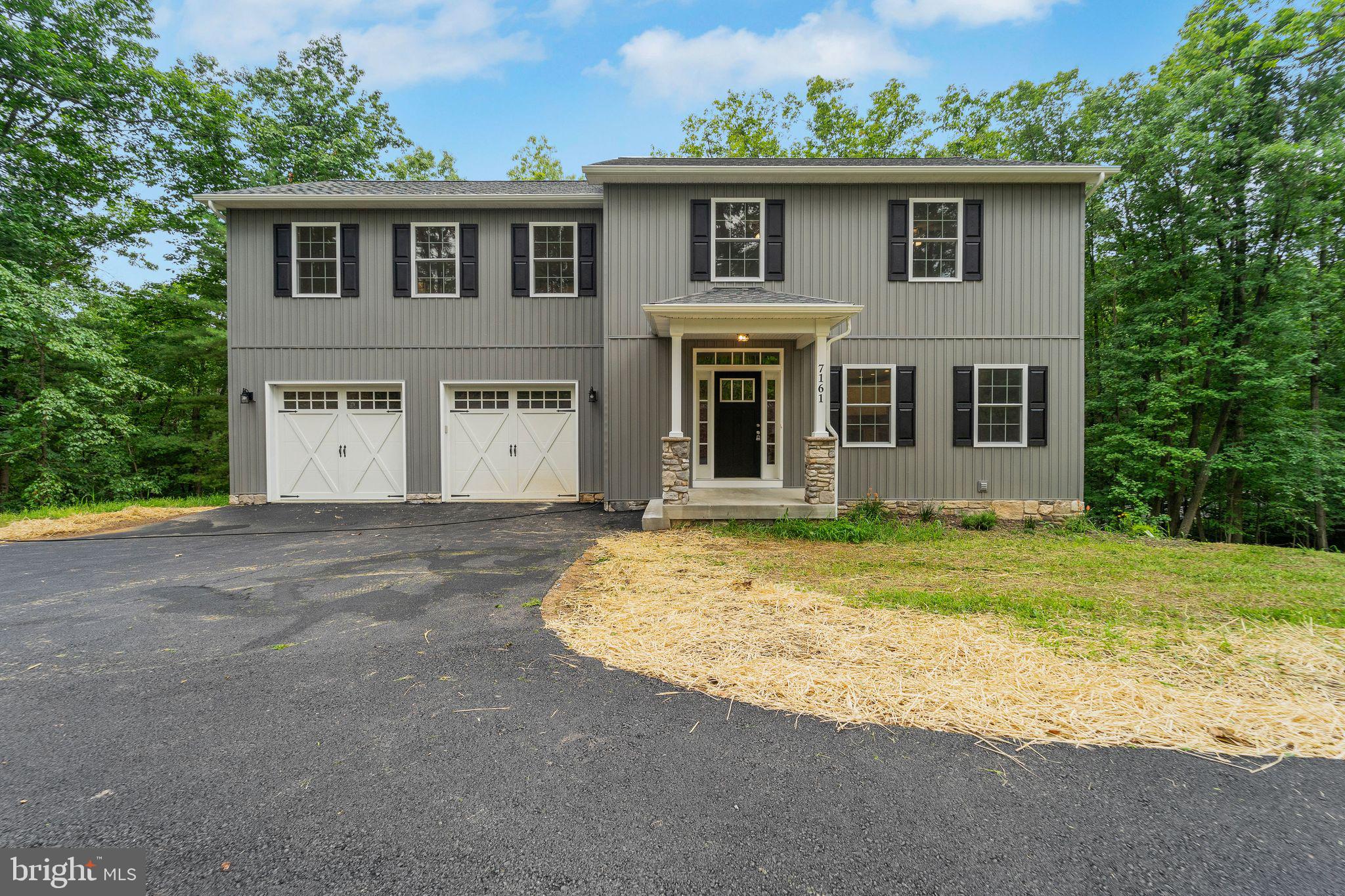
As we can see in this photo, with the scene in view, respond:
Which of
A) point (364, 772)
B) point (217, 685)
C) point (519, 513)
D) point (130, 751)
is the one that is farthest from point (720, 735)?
point (519, 513)

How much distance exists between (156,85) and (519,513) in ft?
44.3

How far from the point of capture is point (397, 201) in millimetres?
8852

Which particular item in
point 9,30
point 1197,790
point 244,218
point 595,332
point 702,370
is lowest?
point 1197,790

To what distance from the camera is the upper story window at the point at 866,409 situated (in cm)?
870

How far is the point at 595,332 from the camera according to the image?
931cm

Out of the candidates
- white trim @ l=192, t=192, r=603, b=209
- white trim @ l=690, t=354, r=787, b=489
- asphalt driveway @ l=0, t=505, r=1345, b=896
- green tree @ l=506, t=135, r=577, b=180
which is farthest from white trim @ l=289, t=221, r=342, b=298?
green tree @ l=506, t=135, r=577, b=180

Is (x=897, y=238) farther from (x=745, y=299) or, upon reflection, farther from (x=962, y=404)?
(x=745, y=299)

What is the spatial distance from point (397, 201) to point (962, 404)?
10.2 meters

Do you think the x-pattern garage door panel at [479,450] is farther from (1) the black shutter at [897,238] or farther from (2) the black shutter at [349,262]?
(1) the black shutter at [897,238]

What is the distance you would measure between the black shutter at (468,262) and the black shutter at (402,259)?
857 millimetres

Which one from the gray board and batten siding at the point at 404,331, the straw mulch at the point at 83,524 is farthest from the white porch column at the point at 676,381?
the straw mulch at the point at 83,524

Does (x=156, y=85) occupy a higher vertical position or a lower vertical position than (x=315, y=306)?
higher

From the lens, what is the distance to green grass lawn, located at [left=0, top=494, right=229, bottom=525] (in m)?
7.73

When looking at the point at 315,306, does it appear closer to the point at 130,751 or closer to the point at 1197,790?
the point at 130,751
